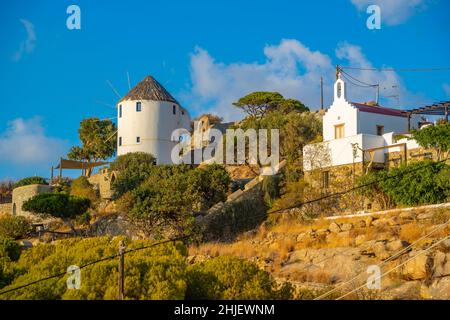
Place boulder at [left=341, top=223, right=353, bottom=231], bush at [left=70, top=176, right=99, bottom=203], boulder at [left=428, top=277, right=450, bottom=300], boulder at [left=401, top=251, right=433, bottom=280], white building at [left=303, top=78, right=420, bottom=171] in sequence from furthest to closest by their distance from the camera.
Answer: bush at [left=70, top=176, right=99, bottom=203] → white building at [left=303, top=78, right=420, bottom=171] → boulder at [left=341, top=223, right=353, bottom=231] → boulder at [left=401, top=251, right=433, bottom=280] → boulder at [left=428, top=277, right=450, bottom=300]

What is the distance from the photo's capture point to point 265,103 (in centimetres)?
5775

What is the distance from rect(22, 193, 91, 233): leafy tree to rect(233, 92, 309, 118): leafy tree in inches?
937

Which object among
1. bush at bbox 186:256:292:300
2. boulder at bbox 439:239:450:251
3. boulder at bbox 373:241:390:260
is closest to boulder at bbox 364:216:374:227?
boulder at bbox 373:241:390:260

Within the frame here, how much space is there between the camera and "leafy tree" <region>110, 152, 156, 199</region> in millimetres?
41062

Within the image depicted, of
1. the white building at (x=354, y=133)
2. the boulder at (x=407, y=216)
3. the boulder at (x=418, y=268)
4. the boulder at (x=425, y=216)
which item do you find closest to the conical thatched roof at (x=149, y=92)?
the white building at (x=354, y=133)

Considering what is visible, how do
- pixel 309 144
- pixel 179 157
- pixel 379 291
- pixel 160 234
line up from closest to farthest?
pixel 379 291, pixel 160 234, pixel 309 144, pixel 179 157

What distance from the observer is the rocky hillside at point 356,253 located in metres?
18.0

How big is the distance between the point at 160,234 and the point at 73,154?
98.9ft

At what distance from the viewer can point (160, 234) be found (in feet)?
101

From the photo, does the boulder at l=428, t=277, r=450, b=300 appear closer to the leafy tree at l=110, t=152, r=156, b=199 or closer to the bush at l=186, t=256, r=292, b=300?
the bush at l=186, t=256, r=292, b=300

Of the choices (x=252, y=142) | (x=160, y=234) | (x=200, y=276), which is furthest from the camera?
(x=252, y=142)

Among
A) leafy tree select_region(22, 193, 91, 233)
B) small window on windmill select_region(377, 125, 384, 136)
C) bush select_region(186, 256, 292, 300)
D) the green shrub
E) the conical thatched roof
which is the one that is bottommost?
bush select_region(186, 256, 292, 300)
